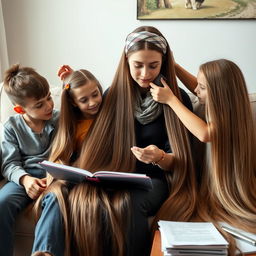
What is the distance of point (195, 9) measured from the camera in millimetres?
1912

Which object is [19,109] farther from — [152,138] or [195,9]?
[195,9]

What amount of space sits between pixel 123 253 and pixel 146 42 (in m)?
0.86

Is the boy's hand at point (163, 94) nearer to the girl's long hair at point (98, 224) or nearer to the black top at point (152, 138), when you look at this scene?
the black top at point (152, 138)

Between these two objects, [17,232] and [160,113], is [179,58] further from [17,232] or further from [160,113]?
[17,232]

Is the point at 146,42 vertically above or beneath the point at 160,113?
above

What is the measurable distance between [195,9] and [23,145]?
4.25ft

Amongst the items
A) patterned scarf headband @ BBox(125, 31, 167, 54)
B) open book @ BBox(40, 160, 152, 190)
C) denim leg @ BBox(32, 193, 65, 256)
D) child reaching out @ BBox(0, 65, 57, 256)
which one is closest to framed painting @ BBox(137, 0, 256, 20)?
patterned scarf headband @ BBox(125, 31, 167, 54)

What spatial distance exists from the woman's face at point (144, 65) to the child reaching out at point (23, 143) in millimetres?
414

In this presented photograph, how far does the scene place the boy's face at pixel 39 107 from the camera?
1408 mm

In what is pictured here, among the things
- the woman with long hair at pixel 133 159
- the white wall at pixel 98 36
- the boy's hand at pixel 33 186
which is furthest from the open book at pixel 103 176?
the white wall at pixel 98 36

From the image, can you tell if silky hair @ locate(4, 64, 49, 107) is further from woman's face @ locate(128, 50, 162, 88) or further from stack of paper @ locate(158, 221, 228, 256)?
stack of paper @ locate(158, 221, 228, 256)

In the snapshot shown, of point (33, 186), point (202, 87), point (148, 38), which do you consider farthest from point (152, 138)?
point (33, 186)

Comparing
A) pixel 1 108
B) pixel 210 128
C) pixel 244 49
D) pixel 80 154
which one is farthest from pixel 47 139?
pixel 244 49

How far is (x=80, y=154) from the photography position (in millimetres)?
1426
